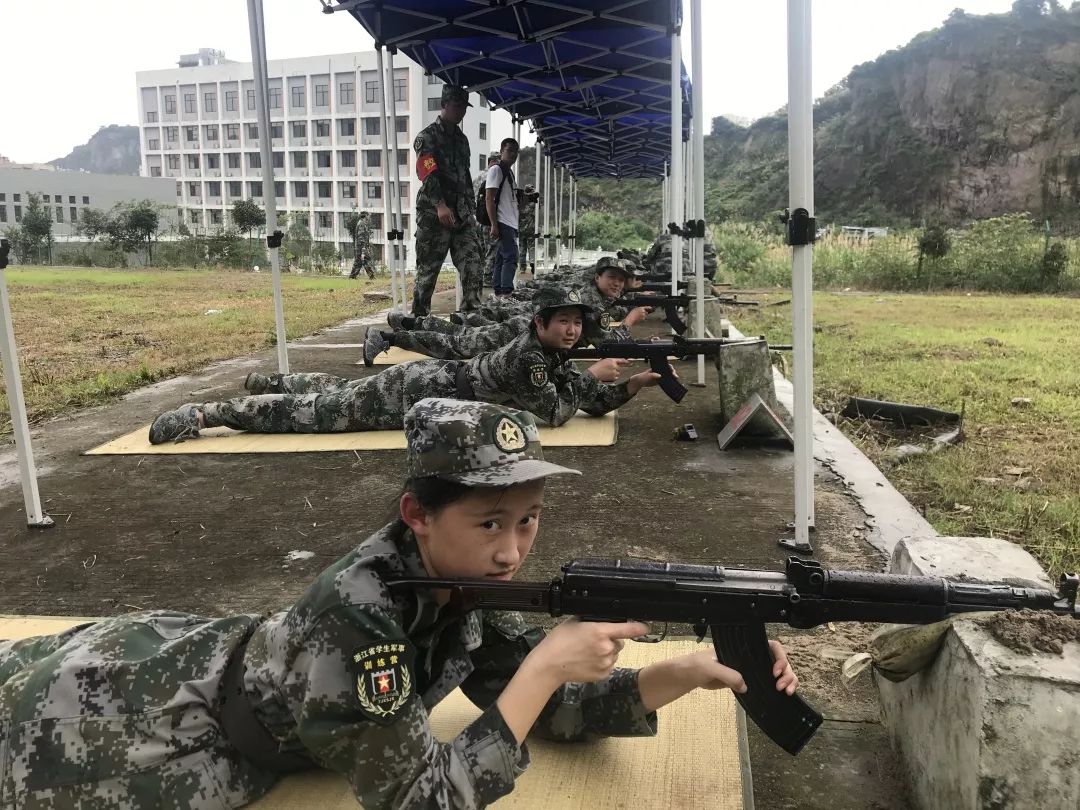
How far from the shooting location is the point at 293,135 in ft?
182

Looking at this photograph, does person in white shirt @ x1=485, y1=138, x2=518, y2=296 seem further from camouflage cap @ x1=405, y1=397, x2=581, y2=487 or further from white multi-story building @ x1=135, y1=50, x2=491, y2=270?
white multi-story building @ x1=135, y1=50, x2=491, y2=270

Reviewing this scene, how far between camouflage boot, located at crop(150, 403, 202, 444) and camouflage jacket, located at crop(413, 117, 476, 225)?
3.65 m

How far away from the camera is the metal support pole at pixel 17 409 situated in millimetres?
3188

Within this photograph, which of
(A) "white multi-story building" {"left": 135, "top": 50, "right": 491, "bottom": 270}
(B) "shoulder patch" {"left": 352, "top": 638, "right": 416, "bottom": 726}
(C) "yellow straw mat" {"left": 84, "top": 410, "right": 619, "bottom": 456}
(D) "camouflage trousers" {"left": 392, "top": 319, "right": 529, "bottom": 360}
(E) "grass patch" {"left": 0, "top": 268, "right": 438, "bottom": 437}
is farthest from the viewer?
(A) "white multi-story building" {"left": 135, "top": 50, "right": 491, "bottom": 270}

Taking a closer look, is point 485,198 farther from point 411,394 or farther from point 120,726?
point 120,726

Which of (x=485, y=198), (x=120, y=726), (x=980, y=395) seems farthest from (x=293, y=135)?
(x=120, y=726)

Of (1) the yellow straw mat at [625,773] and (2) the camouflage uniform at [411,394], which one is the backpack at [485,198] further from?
(1) the yellow straw mat at [625,773]

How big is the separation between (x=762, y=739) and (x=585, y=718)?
0.52m

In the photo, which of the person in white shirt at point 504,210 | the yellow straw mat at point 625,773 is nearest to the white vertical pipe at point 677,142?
the person in white shirt at point 504,210

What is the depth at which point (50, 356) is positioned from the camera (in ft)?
27.0

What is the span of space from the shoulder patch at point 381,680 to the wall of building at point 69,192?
4554cm

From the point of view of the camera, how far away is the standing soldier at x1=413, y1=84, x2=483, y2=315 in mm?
7590

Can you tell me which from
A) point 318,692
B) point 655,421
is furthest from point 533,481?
point 655,421

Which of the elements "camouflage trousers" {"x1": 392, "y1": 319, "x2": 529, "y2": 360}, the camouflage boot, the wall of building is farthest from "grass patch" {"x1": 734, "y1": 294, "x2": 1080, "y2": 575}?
the wall of building
